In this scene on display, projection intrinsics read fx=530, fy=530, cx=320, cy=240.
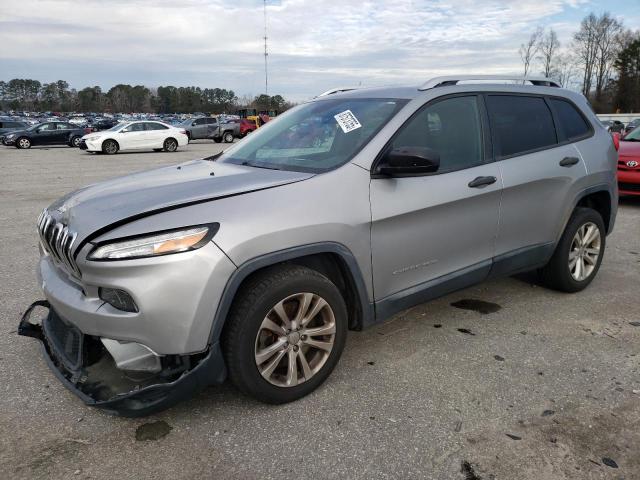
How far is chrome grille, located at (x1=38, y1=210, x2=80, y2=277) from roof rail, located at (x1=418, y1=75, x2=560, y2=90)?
2.33 m

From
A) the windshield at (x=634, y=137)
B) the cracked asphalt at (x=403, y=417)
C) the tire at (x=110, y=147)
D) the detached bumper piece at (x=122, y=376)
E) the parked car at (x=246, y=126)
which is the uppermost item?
the parked car at (x=246, y=126)

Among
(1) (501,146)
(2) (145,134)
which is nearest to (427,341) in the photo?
(1) (501,146)

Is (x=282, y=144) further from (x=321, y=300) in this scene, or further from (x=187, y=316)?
(x=187, y=316)

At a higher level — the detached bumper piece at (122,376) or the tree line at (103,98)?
Answer: the tree line at (103,98)

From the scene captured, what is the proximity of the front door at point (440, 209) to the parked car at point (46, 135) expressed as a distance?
2864 cm

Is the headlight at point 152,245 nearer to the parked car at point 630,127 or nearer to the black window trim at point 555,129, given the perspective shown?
the black window trim at point 555,129

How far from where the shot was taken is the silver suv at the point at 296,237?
8.03ft

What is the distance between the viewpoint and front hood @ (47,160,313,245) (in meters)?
2.56

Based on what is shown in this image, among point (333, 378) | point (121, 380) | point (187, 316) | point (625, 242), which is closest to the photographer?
point (187, 316)

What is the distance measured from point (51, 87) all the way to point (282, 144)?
153m

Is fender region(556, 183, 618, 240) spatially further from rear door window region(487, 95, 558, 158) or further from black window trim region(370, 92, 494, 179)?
black window trim region(370, 92, 494, 179)

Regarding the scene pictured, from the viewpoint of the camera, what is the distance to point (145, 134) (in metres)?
23.8

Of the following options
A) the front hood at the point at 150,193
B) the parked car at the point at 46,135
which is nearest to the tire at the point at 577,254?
the front hood at the point at 150,193

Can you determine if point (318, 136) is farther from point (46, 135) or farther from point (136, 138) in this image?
point (46, 135)
